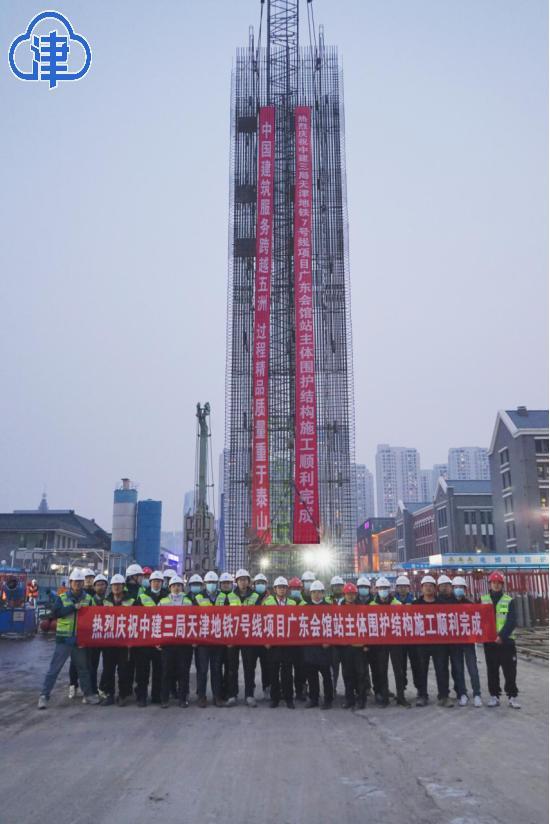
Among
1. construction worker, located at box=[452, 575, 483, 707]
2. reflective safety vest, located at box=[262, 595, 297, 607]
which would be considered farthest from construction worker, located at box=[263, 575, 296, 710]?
Result: construction worker, located at box=[452, 575, 483, 707]

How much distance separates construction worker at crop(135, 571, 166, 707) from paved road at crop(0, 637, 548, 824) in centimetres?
29

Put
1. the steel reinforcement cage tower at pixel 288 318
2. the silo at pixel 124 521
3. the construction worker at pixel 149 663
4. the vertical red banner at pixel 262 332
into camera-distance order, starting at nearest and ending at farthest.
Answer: the construction worker at pixel 149 663
the vertical red banner at pixel 262 332
the steel reinforcement cage tower at pixel 288 318
the silo at pixel 124 521

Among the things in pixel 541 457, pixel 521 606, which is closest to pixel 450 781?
pixel 521 606

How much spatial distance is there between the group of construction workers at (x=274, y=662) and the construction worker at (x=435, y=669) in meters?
0.01

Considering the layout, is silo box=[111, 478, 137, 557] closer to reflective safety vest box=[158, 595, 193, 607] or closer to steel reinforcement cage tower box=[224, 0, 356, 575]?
steel reinforcement cage tower box=[224, 0, 356, 575]

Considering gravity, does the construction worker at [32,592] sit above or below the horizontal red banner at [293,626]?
below

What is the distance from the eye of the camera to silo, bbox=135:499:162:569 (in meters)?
53.9

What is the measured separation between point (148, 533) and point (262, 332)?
2948 centimetres

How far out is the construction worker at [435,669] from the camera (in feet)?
29.6

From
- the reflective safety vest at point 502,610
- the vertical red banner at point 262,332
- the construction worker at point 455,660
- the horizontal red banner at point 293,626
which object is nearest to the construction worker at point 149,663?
the horizontal red banner at point 293,626

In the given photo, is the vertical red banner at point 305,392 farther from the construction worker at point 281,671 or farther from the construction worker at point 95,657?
the construction worker at point 281,671

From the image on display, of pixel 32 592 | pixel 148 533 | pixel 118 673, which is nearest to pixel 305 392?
pixel 32 592

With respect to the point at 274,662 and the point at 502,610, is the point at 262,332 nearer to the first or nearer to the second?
the point at 274,662

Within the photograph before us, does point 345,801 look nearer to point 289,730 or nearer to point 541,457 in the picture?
point 289,730
